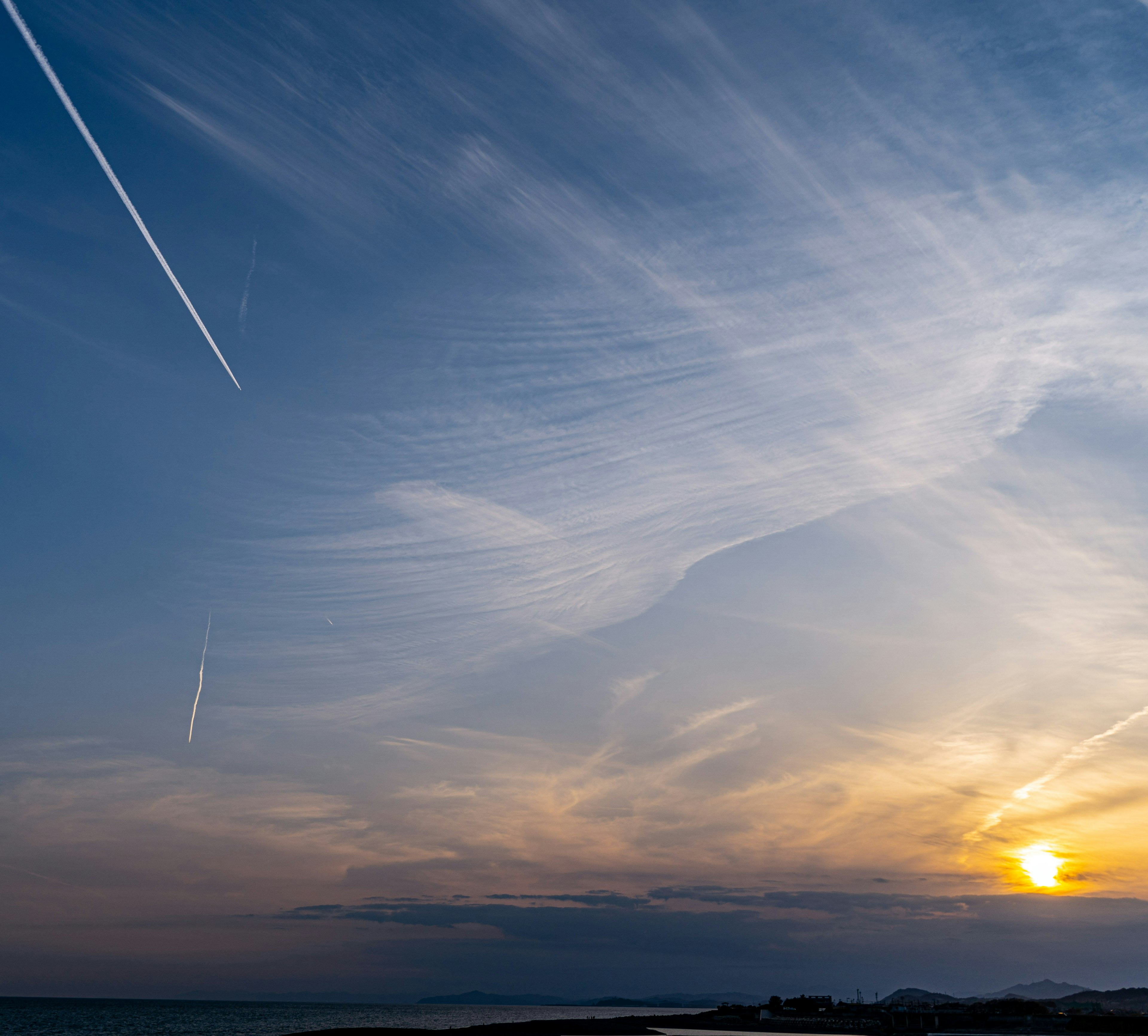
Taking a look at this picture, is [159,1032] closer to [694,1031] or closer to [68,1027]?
[68,1027]

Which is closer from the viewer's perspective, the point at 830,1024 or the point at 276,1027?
the point at 830,1024

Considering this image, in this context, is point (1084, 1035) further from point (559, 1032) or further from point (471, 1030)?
point (471, 1030)

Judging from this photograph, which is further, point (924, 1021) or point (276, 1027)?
point (276, 1027)

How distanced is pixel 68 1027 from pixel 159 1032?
47454 mm

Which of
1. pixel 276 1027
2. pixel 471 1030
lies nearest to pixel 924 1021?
pixel 471 1030

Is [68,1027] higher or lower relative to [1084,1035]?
lower

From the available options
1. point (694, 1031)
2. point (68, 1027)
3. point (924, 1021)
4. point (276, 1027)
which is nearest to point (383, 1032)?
point (694, 1031)

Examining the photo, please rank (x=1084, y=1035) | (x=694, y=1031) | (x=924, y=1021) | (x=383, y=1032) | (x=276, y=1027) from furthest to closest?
(x=276, y=1027) → (x=924, y=1021) → (x=694, y=1031) → (x=1084, y=1035) → (x=383, y=1032)

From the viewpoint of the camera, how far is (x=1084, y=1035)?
13400 centimetres

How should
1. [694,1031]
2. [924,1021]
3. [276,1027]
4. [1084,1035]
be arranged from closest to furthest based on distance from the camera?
[1084,1035] → [694,1031] → [924,1021] → [276,1027]

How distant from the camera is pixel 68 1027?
197250mm

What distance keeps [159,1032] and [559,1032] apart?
289 feet

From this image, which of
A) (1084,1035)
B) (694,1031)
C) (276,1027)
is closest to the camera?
(1084,1035)

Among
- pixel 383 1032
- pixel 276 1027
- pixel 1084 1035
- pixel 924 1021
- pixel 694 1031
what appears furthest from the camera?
pixel 276 1027
